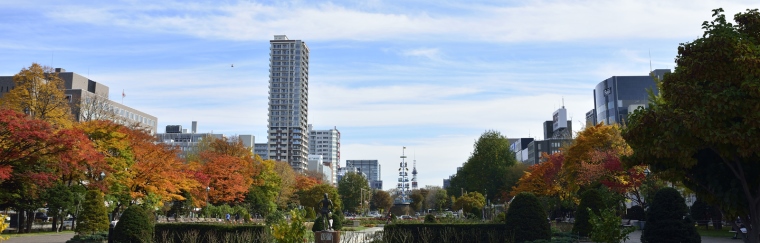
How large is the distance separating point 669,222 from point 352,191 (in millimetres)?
93104

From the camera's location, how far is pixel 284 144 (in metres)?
182

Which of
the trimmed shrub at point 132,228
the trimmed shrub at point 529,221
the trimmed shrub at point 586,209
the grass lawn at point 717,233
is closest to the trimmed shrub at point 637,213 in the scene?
the grass lawn at point 717,233

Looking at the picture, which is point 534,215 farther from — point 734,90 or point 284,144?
point 284,144

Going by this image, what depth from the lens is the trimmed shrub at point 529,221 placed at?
2414cm

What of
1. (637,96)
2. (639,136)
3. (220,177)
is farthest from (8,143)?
(637,96)

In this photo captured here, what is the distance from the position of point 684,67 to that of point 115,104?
114716 mm

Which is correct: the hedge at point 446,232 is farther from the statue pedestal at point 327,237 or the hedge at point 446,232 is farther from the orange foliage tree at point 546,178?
the orange foliage tree at point 546,178

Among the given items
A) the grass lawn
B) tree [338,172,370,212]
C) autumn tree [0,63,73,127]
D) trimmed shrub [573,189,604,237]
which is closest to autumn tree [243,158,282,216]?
autumn tree [0,63,73,127]

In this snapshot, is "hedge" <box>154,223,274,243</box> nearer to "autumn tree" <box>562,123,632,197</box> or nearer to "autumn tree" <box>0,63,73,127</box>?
"autumn tree" <box>0,63,73,127</box>

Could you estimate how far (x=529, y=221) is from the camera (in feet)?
79.4

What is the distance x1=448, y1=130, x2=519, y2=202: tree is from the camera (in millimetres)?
89375

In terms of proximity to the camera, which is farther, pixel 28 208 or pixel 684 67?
pixel 28 208

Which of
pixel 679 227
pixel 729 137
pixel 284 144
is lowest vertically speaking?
pixel 679 227

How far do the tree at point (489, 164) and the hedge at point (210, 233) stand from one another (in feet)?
216
